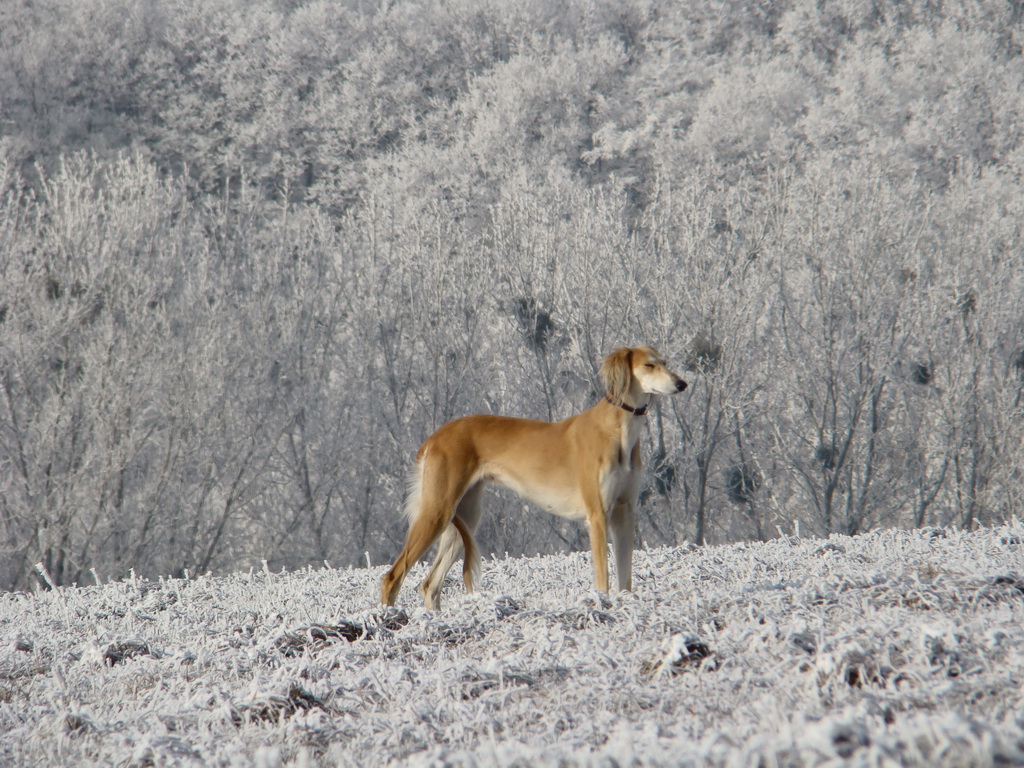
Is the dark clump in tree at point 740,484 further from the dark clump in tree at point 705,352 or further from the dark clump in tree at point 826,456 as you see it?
the dark clump in tree at point 705,352

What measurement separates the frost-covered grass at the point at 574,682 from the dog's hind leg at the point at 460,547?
1175 mm

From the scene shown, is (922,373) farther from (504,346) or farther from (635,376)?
(635,376)

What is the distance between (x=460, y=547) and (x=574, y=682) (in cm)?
336

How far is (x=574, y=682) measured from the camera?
10.2 ft

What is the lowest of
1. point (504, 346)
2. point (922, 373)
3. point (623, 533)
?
point (922, 373)

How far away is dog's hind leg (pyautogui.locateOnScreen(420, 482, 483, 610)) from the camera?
6168 mm

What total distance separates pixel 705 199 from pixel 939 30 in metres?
20.2

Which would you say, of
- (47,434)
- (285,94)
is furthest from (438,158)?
(47,434)

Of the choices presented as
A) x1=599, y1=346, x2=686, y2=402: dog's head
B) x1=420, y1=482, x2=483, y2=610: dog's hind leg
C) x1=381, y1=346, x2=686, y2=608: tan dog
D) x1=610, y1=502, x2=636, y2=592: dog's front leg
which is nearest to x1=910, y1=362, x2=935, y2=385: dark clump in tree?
x1=381, y1=346, x2=686, y2=608: tan dog

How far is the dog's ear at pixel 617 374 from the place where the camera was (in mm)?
5996

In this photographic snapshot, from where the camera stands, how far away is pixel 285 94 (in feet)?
123

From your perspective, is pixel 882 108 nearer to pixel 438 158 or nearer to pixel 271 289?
pixel 438 158

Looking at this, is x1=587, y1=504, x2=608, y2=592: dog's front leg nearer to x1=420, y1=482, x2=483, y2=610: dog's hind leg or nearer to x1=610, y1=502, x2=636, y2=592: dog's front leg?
x1=610, y1=502, x2=636, y2=592: dog's front leg

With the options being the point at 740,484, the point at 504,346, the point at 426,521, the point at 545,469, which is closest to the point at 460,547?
the point at 426,521
